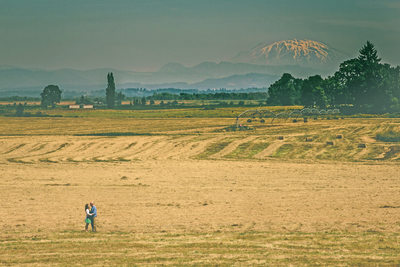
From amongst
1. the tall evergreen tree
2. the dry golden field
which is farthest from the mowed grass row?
the tall evergreen tree

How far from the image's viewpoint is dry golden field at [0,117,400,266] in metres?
25.0

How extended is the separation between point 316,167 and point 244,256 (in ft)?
105

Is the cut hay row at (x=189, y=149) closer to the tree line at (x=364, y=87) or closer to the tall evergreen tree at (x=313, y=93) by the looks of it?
the tree line at (x=364, y=87)

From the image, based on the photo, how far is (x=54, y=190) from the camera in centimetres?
4247

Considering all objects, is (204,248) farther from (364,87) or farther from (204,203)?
(364,87)

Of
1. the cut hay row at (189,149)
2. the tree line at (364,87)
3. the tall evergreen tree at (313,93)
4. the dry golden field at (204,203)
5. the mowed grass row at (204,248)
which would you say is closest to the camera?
the mowed grass row at (204,248)

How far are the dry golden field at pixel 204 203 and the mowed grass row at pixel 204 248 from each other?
0.05 metres

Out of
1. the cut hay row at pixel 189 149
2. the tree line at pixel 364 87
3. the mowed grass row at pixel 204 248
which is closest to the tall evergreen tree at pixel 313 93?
the tree line at pixel 364 87

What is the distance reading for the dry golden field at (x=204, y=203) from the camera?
25016 mm

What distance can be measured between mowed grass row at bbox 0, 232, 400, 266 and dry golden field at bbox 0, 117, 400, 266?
0.16ft

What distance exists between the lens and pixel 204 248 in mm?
25688

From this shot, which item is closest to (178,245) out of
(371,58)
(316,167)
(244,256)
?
(244,256)

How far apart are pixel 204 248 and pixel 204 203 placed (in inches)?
469

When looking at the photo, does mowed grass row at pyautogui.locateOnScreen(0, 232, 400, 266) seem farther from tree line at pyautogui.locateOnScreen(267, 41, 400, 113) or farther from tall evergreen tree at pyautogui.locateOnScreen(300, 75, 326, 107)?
tall evergreen tree at pyautogui.locateOnScreen(300, 75, 326, 107)
